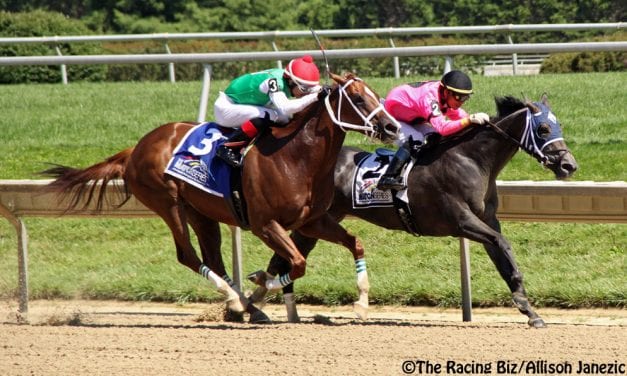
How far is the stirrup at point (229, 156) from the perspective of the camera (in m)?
8.22

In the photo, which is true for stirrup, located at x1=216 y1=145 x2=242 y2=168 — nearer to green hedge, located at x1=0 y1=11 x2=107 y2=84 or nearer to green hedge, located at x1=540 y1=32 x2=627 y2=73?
green hedge, located at x1=540 y1=32 x2=627 y2=73

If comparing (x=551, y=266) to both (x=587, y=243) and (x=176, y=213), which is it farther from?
(x=176, y=213)

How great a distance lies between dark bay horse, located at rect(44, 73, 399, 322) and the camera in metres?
7.88

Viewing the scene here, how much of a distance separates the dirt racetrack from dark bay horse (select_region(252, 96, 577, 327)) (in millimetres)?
583

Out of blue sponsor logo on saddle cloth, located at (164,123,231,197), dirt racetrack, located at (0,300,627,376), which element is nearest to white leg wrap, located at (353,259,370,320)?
dirt racetrack, located at (0,300,627,376)

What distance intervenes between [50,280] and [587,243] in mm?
4555

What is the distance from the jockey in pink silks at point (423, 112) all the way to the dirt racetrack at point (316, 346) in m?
1.12

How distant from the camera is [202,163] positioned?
844 cm

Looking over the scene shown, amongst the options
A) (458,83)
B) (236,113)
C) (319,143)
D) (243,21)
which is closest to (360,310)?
(319,143)

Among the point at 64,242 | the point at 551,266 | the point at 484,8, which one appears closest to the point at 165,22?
the point at 484,8

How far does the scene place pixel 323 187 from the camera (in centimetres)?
809

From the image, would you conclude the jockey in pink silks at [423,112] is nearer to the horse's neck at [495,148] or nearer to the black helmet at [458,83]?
the black helmet at [458,83]

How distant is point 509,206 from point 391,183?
1.00 metres

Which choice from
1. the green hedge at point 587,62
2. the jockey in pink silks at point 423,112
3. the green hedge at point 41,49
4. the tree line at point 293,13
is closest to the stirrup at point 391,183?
the jockey in pink silks at point 423,112
